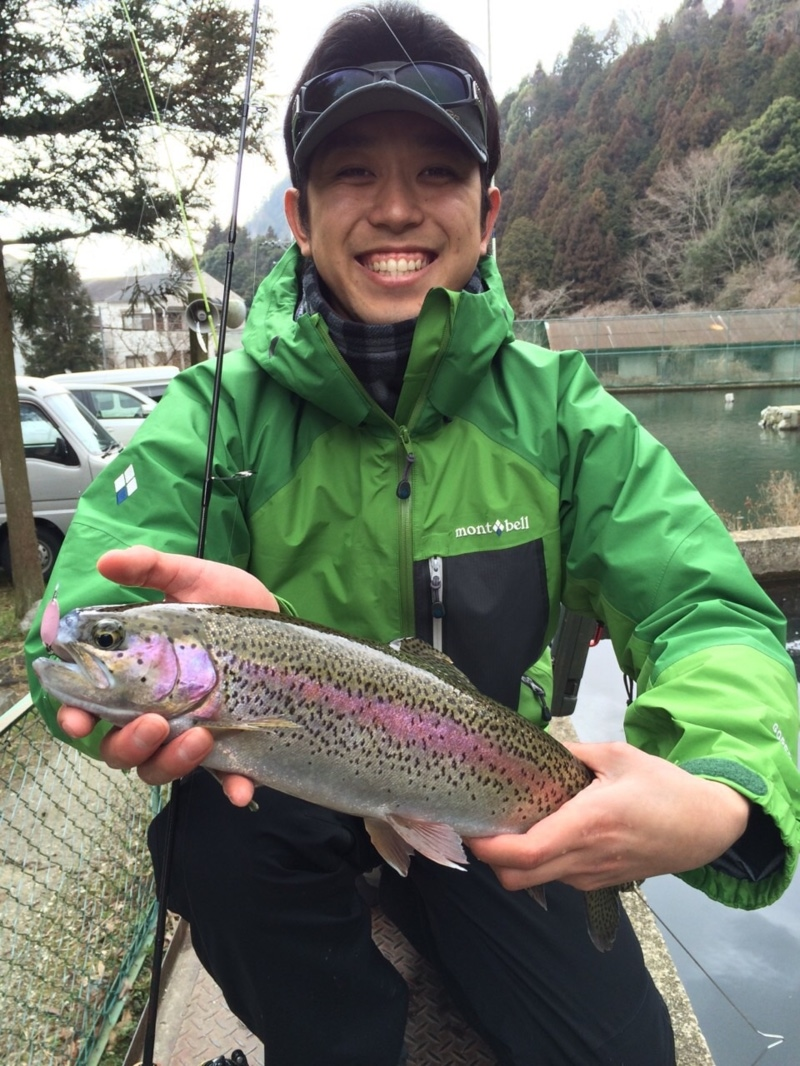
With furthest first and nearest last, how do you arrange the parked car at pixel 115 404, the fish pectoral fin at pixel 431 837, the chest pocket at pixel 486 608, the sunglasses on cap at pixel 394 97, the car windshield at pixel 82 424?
the parked car at pixel 115 404 < the car windshield at pixel 82 424 < the chest pocket at pixel 486 608 < the sunglasses on cap at pixel 394 97 < the fish pectoral fin at pixel 431 837

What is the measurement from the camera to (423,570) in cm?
213

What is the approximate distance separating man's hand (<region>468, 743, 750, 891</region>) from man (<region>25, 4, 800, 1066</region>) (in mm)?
64

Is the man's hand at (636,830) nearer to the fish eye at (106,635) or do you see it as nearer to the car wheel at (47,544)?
the fish eye at (106,635)

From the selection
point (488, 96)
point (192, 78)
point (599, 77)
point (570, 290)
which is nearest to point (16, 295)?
point (192, 78)

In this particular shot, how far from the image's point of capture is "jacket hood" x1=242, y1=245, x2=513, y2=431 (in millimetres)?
2086

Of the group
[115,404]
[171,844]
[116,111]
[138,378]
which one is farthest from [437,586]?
[138,378]

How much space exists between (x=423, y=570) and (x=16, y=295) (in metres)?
6.87

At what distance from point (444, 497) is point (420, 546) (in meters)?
0.16

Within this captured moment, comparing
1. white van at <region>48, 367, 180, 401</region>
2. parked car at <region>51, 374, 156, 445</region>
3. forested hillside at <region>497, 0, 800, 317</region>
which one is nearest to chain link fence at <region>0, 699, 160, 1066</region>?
parked car at <region>51, 374, 156, 445</region>

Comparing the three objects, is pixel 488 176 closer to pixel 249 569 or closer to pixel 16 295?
pixel 249 569

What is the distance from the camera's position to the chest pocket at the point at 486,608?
2.13 meters

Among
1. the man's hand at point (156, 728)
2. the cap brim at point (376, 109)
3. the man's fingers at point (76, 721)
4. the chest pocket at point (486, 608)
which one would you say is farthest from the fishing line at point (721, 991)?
the cap brim at point (376, 109)

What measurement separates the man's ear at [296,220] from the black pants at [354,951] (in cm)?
159

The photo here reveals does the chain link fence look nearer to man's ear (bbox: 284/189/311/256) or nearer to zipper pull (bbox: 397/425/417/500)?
zipper pull (bbox: 397/425/417/500)
